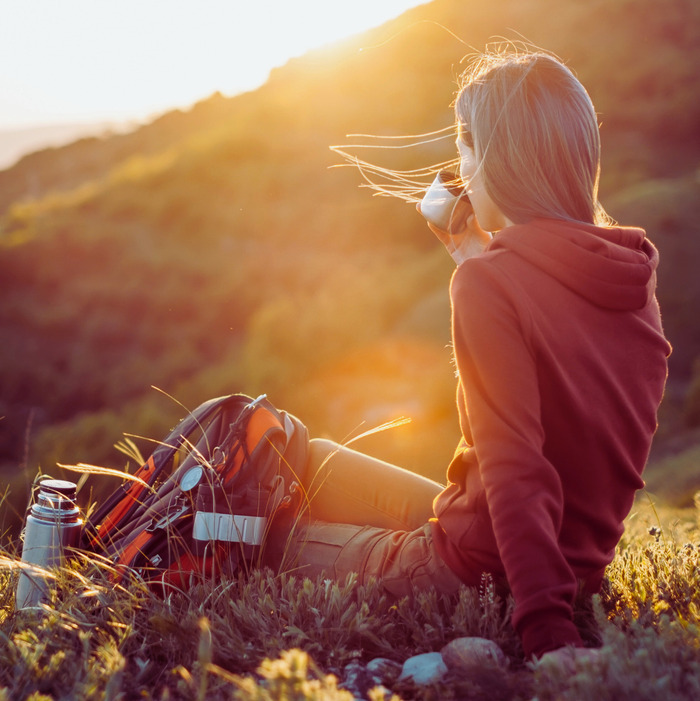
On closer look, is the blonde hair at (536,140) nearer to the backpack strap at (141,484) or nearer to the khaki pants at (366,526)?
the khaki pants at (366,526)

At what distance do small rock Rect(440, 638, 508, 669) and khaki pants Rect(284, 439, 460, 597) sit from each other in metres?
0.25

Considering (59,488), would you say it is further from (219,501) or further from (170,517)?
(219,501)

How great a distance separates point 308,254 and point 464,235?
14.9 meters

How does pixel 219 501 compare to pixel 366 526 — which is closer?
pixel 219 501

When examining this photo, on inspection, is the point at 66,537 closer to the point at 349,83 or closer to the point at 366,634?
the point at 366,634

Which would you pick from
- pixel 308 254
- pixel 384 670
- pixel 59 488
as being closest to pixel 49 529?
pixel 59 488

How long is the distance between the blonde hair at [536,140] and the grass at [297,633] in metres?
0.94

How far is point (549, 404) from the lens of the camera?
1724 mm

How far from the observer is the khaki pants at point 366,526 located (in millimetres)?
2008

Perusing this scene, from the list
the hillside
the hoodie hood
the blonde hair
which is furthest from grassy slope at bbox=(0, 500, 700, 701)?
the hillside

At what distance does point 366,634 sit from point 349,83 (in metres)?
20.0

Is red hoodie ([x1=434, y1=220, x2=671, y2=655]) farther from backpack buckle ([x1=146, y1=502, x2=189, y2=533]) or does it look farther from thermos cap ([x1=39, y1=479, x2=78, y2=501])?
thermos cap ([x1=39, y1=479, x2=78, y2=501])

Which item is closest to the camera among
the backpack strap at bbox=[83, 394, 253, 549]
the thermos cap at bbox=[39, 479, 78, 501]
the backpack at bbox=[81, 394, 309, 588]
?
the backpack at bbox=[81, 394, 309, 588]

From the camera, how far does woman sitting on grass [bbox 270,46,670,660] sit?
5.15ft
